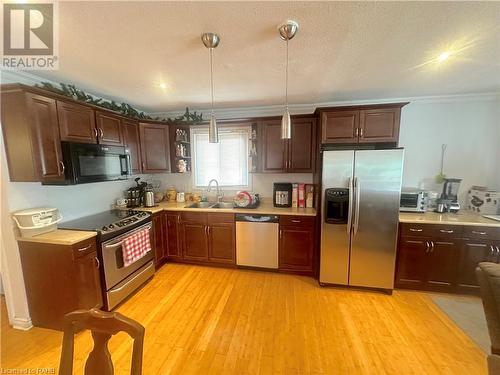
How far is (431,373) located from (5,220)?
12.4 ft

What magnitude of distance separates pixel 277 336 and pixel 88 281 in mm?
1877

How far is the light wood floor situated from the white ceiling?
250 cm

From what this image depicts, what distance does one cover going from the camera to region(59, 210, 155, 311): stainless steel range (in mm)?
2125

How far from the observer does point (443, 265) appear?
243cm

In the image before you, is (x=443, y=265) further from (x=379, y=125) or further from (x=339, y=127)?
(x=339, y=127)

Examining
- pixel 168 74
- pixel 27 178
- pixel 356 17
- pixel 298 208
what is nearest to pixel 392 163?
pixel 298 208

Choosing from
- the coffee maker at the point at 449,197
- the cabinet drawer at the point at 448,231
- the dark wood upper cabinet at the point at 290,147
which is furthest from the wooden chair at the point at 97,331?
the coffee maker at the point at 449,197

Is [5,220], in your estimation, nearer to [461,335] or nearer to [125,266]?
[125,266]

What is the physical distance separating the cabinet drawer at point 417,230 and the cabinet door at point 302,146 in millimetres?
1330

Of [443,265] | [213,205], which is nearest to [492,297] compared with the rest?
[443,265]

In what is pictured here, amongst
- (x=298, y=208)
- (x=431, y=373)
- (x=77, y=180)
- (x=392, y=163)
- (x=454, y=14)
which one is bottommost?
(x=431, y=373)

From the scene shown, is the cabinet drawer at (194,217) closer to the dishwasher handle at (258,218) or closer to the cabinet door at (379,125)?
the dishwasher handle at (258,218)

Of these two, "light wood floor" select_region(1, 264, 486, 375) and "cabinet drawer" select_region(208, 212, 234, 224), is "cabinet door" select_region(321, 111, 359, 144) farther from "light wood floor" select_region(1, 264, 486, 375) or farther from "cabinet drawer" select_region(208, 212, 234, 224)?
"light wood floor" select_region(1, 264, 486, 375)

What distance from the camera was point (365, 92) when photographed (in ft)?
8.95
